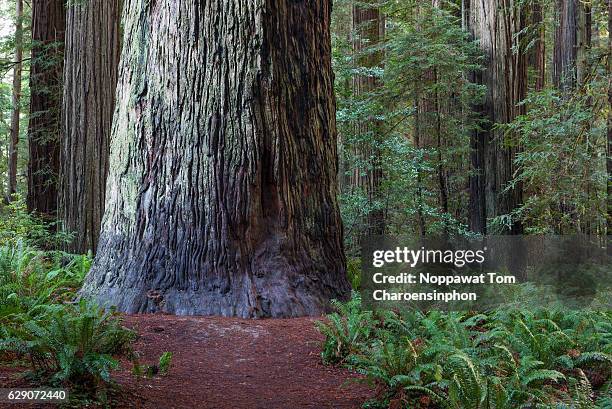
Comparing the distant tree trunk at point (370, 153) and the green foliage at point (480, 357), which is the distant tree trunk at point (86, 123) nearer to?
the distant tree trunk at point (370, 153)

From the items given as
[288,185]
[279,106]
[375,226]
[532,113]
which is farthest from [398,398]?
[375,226]

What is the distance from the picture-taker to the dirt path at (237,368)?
13.8ft

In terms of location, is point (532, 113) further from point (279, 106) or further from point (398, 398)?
point (398, 398)

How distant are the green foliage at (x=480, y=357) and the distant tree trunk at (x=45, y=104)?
28.8 ft

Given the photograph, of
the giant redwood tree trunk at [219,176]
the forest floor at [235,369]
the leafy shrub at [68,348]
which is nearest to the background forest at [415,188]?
the leafy shrub at [68,348]

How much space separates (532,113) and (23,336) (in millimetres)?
7974

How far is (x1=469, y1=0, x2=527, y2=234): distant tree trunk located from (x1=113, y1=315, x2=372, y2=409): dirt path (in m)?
8.01

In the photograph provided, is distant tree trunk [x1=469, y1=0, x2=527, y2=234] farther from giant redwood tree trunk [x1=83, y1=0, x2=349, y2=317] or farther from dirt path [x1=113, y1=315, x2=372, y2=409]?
dirt path [x1=113, y1=315, x2=372, y2=409]

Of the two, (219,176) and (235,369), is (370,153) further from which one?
(235,369)

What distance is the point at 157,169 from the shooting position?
6.43 metres

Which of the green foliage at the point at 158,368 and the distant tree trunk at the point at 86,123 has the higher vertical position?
the distant tree trunk at the point at 86,123

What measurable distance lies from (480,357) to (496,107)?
950cm

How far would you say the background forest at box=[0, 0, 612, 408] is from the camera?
4141 millimetres

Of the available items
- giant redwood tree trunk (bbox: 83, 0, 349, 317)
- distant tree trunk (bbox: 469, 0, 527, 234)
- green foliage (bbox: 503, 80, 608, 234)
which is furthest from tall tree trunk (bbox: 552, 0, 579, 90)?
giant redwood tree trunk (bbox: 83, 0, 349, 317)
